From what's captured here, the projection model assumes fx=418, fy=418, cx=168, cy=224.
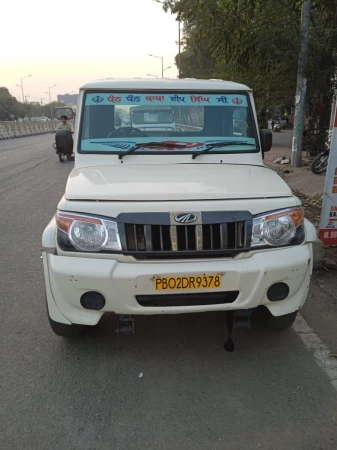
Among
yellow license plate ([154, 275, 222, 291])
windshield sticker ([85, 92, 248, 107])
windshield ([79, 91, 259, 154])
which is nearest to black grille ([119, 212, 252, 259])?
yellow license plate ([154, 275, 222, 291])

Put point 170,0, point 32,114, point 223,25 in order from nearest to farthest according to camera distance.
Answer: point 223,25 → point 170,0 → point 32,114

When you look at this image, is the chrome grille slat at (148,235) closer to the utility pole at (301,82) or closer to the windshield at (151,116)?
the windshield at (151,116)

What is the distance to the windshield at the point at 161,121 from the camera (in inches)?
159

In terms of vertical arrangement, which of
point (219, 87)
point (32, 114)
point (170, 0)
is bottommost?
point (32, 114)

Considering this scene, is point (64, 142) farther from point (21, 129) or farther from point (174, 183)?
point (21, 129)

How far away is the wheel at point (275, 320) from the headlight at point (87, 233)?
4.36 feet

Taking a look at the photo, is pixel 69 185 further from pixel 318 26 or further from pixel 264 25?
pixel 318 26

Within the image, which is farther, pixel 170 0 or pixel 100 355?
pixel 170 0

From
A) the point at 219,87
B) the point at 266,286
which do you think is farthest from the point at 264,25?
the point at 266,286

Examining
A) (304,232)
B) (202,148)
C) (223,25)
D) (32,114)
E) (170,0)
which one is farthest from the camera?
(32,114)

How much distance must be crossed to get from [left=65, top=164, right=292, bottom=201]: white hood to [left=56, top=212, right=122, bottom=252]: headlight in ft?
0.56

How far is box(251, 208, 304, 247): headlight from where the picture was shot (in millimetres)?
2844

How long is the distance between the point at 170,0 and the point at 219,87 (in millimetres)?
12849

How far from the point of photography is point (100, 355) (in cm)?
321
